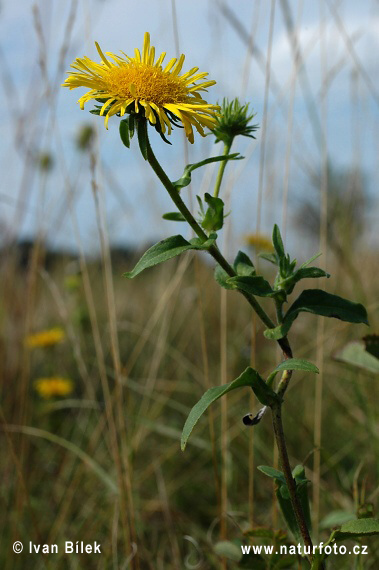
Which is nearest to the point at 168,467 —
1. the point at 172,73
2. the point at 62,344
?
the point at 62,344

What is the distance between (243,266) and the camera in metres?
0.66

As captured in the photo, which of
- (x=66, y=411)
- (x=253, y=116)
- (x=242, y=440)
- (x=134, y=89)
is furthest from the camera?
(x=66, y=411)

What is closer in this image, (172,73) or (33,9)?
(172,73)

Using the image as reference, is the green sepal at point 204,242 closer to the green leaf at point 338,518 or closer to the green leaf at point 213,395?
the green leaf at point 213,395

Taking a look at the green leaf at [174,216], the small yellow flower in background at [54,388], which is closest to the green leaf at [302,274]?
the green leaf at [174,216]

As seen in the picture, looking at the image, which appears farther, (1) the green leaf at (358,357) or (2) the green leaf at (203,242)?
(1) the green leaf at (358,357)

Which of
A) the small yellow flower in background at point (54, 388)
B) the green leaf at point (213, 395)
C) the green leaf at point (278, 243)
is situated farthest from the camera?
the small yellow flower in background at point (54, 388)

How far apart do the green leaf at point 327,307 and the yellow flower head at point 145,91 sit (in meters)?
0.18

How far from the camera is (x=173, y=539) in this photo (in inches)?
43.9

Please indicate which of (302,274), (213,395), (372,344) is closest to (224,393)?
(213,395)

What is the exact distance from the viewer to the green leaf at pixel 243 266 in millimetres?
650

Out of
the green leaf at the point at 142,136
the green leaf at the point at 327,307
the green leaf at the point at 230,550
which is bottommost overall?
the green leaf at the point at 230,550

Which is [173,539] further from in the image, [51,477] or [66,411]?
[66,411]

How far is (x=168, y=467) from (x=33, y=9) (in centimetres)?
105
